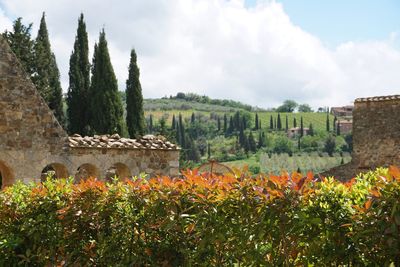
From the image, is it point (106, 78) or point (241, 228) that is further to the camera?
point (106, 78)

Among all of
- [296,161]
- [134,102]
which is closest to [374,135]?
[134,102]

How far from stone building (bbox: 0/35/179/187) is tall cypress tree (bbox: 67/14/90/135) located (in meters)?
15.3

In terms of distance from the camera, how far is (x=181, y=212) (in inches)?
155

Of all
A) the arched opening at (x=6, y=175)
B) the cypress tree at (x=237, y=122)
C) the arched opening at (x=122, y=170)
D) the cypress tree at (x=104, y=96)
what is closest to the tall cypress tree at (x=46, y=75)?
the cypress tree at (x=104, y=96)

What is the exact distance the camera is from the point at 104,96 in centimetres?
2664

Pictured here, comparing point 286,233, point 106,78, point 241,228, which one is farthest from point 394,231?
point 106,78

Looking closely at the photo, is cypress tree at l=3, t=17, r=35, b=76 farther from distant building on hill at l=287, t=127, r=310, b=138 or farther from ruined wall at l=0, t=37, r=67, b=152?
distant building on hill at l=287, t=127, r=310, b=138

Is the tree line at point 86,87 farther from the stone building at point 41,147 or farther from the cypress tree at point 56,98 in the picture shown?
the stone building at point 41,147

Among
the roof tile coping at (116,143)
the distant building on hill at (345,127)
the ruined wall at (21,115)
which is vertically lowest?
the distant building on hill at (345,127)

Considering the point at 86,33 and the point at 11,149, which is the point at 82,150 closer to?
the point at 11,149

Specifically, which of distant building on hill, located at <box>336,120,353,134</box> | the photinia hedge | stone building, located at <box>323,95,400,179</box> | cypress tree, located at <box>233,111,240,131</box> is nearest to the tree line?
stone building, located at <box>323,95,400,179</box>

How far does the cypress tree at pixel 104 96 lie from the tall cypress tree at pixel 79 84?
1.97ft

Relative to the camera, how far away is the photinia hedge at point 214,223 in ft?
10.6

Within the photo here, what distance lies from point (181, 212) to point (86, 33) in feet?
88.1
